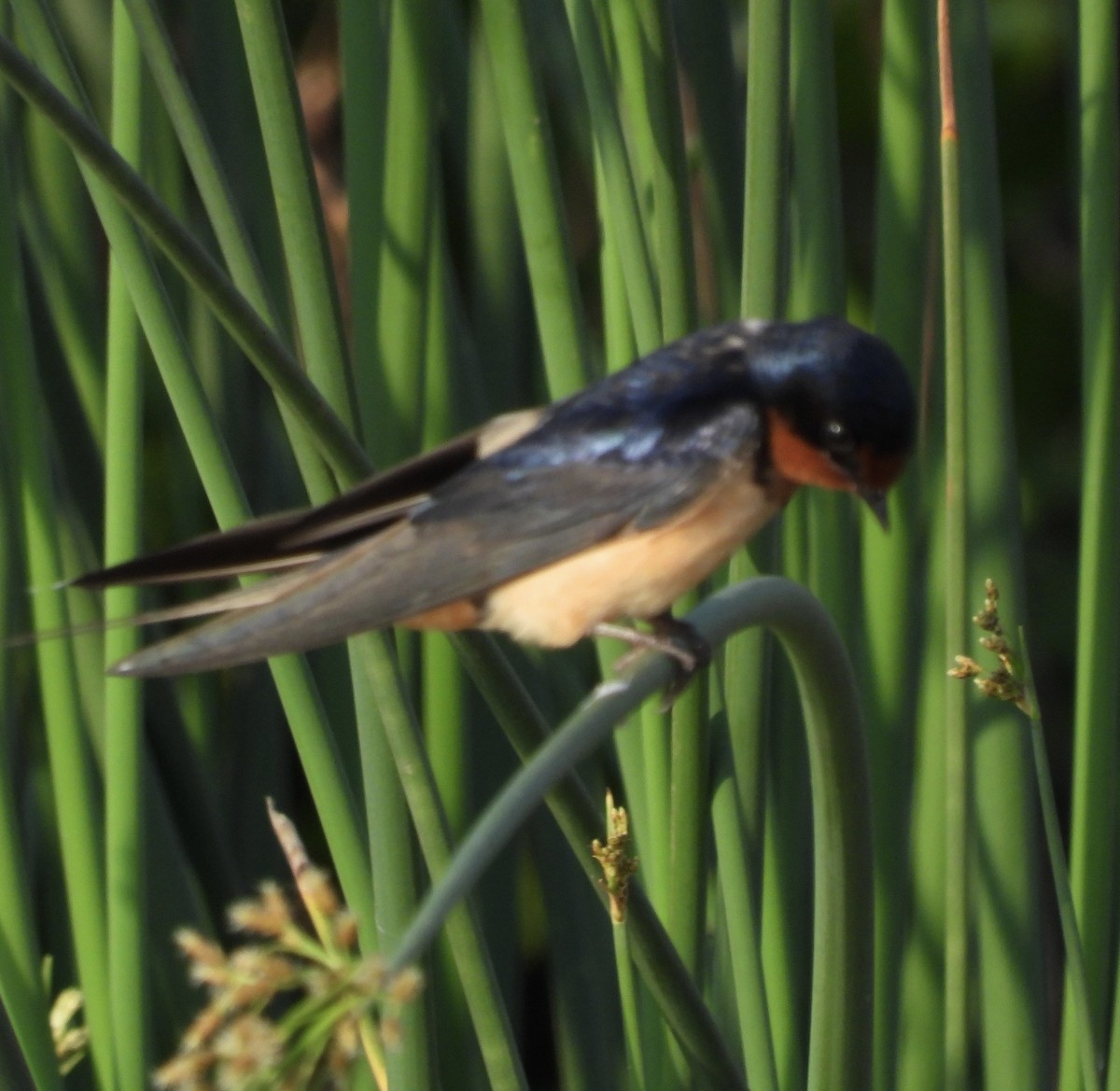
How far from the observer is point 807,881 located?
5.00 feet

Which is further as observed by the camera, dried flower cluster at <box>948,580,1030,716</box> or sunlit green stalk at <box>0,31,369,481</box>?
dried flower cluster at <box>948,580,1030,716</box>

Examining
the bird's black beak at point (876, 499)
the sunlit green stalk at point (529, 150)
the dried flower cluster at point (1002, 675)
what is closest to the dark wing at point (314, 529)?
the sunlit green stalk at point (529, 150)

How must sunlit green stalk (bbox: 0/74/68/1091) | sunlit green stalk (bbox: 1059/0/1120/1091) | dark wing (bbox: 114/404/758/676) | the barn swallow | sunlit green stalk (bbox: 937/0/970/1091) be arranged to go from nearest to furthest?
dark wing (bbox: 114/404/758/676) → the barn swallow → sunlit green stalk (bbox: 937/0/970/1091) → sunlit green stalk (bbox: 0/74/68/1091) → sunlit green stalk (bbox: 1059/0/1120/1091)

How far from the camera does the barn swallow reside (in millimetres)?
968

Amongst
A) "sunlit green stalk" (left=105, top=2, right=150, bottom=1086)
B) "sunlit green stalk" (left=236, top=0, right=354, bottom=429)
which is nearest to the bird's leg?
"sunlit green stalk" (left=236, top=0, right=354, bottom=429)

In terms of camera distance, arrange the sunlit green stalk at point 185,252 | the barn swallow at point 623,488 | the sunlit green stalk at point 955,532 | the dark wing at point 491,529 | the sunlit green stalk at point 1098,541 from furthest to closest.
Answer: the sunlit green stalk at point 1098,541, the sunlit green stalk at point 955,532, the barn swallow at point 623,488, the dark wing at point 491,529, the sunlit green stalk at point 185,252

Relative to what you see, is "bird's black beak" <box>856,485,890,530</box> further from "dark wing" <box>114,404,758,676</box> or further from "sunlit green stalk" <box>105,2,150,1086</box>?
"sunlit green stalk" <box>105,2,150,1086</box>

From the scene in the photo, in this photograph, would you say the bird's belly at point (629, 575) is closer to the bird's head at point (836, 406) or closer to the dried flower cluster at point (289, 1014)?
the bird's head at point (836, 406)

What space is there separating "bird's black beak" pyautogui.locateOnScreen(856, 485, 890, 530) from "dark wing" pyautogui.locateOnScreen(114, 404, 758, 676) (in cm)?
7

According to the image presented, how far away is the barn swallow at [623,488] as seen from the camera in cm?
97

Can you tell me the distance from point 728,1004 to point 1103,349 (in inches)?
24.1

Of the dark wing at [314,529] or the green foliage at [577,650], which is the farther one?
the green foliage at [577,650]

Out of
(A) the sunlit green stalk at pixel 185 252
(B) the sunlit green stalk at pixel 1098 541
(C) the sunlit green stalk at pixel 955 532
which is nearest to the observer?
(A) the sunlit green stalk at pixel 185 252

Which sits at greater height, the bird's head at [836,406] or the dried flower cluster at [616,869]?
the bird's head at [836,406]
